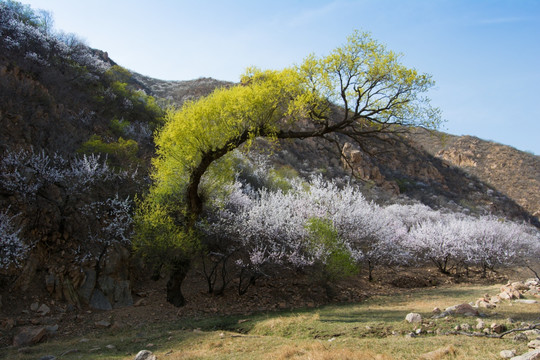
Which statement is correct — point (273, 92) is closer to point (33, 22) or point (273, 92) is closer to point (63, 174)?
point (63, 174)

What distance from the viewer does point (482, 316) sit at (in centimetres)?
782

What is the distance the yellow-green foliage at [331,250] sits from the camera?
12766 millimetres

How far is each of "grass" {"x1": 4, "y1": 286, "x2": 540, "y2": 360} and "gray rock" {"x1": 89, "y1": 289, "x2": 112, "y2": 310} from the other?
1707 mm

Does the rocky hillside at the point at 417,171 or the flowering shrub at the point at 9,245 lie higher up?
the rocky hillside at the point at 417,171

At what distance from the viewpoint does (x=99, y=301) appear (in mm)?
11031

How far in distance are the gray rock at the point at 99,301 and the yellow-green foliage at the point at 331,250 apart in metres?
7.25

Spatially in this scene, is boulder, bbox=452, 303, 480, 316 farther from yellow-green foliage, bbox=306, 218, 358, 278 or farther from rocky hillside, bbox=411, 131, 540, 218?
→ rocky hillside, bbox=411, 131, 540, 218

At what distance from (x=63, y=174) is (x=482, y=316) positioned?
1334 cm

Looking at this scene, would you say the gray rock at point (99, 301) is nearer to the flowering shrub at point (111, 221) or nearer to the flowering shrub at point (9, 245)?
the flowering shrub at point (111, 221)

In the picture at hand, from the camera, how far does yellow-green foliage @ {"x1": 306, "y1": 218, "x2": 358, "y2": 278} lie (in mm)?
12766

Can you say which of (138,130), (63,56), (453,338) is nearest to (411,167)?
(138,130)

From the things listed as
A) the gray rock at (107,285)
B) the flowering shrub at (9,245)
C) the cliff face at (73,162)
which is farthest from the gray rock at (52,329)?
the flowering shrub at (9,245)

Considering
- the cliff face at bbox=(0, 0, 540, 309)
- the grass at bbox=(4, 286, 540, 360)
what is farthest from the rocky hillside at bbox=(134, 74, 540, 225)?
the grass at bbox=(4, 286, 540, 360)

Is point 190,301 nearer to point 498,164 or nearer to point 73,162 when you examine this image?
point 73,162
